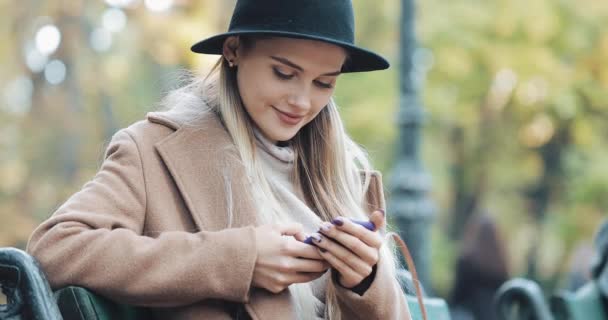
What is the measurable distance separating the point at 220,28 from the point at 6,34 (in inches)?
91.3

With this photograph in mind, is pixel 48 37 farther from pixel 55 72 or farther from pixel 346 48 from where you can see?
pixel 346 48

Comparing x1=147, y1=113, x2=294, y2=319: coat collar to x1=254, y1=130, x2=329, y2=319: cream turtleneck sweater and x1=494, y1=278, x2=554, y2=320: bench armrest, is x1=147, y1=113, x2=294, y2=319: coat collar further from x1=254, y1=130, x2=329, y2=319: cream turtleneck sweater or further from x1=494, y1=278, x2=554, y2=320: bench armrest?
x1=494, y1=278, x2=554, y2=320: bench armrest

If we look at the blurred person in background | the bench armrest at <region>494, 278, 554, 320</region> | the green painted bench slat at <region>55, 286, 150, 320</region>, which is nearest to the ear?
the green painted bench slat at <region>55, 286, 150, 320</region>

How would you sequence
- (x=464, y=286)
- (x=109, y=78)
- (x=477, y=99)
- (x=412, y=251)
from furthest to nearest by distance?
(x=477, y=99) < (x=109, y=78) < (x=412, y=251) < (x=464, y=286)

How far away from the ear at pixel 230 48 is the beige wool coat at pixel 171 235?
18cm

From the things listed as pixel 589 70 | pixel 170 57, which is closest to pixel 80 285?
pixel 170 57

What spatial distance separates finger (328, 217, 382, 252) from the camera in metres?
2.42

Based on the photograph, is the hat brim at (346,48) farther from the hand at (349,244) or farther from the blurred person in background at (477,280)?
the blurred person in background at (477,280)

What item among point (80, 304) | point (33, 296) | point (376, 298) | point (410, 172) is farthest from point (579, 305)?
point (410, 172)

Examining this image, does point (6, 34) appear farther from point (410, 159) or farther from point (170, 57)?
point (410, 159)

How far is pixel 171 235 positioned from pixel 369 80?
31.3ft

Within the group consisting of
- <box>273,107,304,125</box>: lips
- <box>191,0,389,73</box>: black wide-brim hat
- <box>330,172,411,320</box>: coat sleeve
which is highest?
<box>191,0,389,73</box>: black wide-brim hat

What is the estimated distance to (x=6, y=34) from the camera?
10.6m

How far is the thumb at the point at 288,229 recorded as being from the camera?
2518 mm
